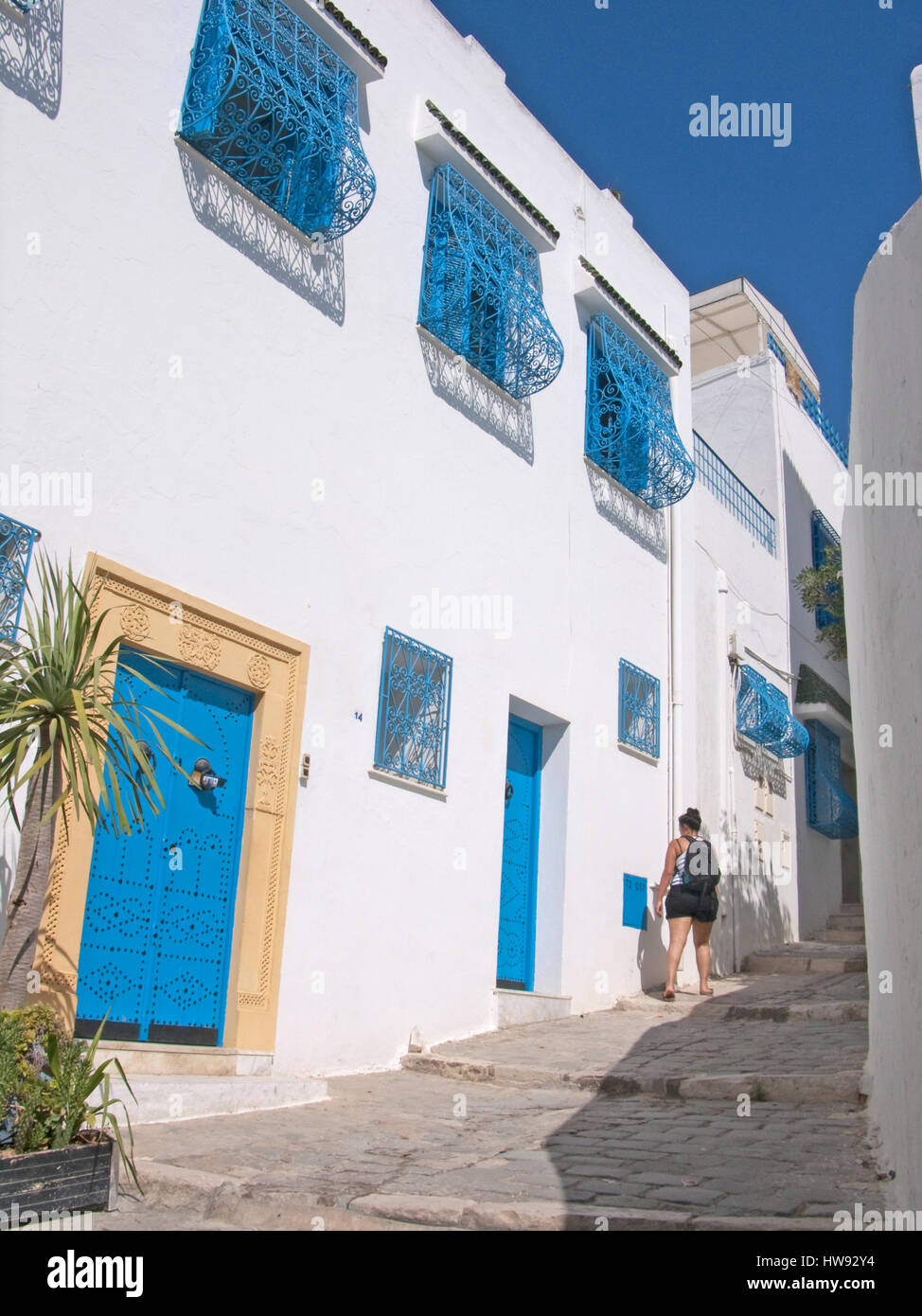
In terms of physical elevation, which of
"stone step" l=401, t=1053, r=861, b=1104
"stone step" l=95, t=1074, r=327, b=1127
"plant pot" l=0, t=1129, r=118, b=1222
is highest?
"stone step" l=401, t=1053, r=861, b=1104

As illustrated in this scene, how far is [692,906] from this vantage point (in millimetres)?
9609

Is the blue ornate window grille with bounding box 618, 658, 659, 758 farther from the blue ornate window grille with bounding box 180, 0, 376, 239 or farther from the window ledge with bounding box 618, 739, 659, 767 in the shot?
the blue ornate window grille with bounding box 180, 0, 376, 239

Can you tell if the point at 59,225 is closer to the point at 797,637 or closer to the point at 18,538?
the point at 18,538

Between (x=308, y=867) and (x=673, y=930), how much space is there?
13.3ft

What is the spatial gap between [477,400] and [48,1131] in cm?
614

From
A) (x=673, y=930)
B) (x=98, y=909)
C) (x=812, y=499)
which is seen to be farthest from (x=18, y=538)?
(x=812, y=499)

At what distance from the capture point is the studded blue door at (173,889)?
18.5 ft

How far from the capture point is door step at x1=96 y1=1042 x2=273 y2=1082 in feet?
17.4

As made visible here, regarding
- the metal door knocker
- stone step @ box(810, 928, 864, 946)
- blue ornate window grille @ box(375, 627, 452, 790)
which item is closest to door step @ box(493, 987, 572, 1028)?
blue ornate window grille @ box(375, 627, 452, 790)

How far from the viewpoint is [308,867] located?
6684 mm

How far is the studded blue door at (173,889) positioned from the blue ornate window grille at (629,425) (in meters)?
4.88

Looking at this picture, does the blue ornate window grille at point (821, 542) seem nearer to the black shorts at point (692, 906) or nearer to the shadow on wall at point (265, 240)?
the black shorts at point (692, 906)

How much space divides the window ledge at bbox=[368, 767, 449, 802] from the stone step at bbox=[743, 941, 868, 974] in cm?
514

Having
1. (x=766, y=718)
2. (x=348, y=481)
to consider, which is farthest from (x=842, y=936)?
(x=348, y=481)
